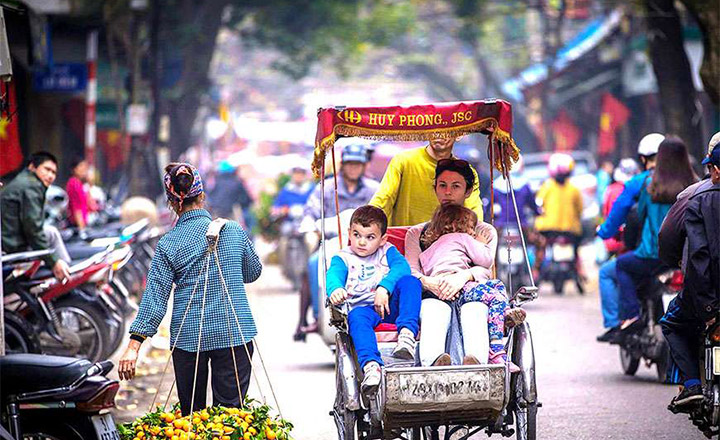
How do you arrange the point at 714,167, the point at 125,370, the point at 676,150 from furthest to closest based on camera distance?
1. the point at 676,150
2. the point at 714,167
3. the point at 125,370

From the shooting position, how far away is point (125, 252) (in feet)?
39.6

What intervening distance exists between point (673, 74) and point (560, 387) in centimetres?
824

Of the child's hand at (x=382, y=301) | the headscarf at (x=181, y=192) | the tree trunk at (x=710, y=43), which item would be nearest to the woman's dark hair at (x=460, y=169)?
the child's hand at (x=382, y=301)

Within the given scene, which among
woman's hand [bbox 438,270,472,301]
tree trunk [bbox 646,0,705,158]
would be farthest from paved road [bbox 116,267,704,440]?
tree trunk [bbox 646,0,705,158]

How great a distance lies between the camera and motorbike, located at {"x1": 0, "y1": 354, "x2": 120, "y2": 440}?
19.7ft

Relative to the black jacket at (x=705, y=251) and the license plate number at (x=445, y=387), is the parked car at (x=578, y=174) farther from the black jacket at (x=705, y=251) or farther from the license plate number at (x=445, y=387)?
the license plate number at (x=445, y=387)

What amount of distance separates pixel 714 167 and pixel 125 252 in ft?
21.6

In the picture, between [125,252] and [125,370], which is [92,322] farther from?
[125,370]

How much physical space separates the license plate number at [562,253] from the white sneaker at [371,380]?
1237 centimetres

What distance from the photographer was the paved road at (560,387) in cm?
828

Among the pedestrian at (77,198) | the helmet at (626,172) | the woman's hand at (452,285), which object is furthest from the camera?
the pedestrian at (77,198)

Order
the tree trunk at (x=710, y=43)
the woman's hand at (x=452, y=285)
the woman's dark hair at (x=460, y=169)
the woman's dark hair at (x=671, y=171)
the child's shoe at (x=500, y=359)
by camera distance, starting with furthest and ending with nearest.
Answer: the tree trunk at (x=710, y=43) < the woman's dark hair at (x=671, y=171) < the woman's dark hair at (x=460, y=169) < the woman's hand at (x=452, y=285) < the child's shoe at (x=500, y=359)

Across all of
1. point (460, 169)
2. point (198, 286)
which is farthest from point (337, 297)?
point (460, 169)

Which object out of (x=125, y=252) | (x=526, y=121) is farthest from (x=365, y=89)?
(x=125, y=252)
